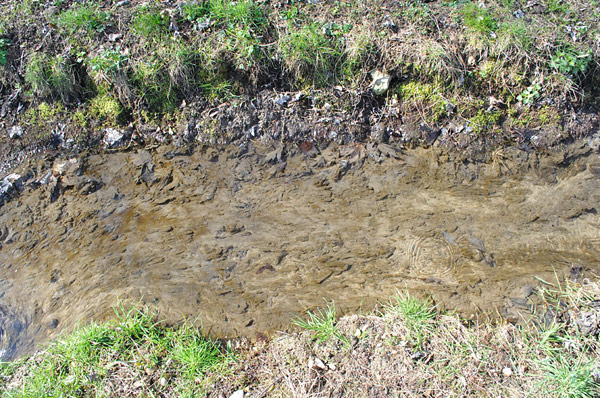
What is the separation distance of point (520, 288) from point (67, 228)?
352 centimetres

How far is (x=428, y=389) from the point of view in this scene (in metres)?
2.25

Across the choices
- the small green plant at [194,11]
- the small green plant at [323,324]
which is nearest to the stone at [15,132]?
the small green plant at [194,11]

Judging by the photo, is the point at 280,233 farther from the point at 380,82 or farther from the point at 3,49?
the point at 3,49

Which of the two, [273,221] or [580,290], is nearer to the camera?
[580,290]

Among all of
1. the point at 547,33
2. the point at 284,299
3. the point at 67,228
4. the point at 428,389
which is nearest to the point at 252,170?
the point at 284,299

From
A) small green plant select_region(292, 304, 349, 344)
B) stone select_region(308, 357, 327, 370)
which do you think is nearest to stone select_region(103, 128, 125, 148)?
small green plant select_region(292, 304, 349, 344)

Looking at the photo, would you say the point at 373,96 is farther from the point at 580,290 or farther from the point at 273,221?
the point at 580,290

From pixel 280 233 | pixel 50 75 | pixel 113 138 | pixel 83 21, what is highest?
pixel 83 21

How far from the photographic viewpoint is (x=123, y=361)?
249 centimetres

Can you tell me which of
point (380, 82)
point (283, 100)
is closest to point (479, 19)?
point (380, 82)

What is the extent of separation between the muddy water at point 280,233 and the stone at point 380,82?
60cm

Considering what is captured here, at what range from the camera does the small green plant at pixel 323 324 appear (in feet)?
8.34

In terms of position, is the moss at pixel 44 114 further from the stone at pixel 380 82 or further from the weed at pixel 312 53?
the stone at pixel 380 82

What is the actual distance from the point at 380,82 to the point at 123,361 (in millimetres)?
3038
